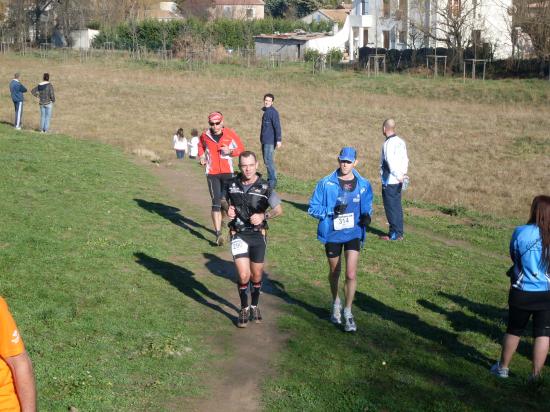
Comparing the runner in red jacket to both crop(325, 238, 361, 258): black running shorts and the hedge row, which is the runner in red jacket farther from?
the hedge row

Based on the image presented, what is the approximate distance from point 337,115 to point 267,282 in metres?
30.0

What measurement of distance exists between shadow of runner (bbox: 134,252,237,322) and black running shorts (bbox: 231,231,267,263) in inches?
37.4

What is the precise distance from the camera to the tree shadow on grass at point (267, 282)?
→ 9.62 metres

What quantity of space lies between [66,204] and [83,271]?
14.6 ft

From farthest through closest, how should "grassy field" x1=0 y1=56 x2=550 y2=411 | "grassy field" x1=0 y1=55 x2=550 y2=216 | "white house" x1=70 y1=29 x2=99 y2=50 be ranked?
1. "white house" x1=70 y1=29 x2=99 y2=50
2. "grassy field" x1=0 y1=55 x2=550 y2=216
3. "grassy field" x1=0 y1=56 x2=550 y2=411

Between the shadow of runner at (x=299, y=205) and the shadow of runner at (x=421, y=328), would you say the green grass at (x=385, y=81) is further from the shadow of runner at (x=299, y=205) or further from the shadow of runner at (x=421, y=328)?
the shadow of runner at (x=421, y=328)

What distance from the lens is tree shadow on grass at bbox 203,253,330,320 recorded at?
9.62 meters

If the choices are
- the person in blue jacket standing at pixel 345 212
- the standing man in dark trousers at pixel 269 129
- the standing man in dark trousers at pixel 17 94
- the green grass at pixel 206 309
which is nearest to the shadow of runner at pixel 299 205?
the green grass at pixel 206 309

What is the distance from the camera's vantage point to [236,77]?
54312 millimetres

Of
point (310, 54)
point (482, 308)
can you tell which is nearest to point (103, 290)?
point (482, 308)

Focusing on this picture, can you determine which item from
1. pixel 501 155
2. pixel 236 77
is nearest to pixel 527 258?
pixel 501 155

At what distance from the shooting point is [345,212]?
28.1 feet

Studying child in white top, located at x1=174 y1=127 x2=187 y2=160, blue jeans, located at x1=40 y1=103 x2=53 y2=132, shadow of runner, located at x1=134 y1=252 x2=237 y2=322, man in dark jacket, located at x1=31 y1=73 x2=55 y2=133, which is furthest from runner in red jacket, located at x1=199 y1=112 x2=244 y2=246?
blue jeans, located at x1=40 y1=103 x2=53 y2=132

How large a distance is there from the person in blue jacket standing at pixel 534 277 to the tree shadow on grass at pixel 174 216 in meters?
6.43
